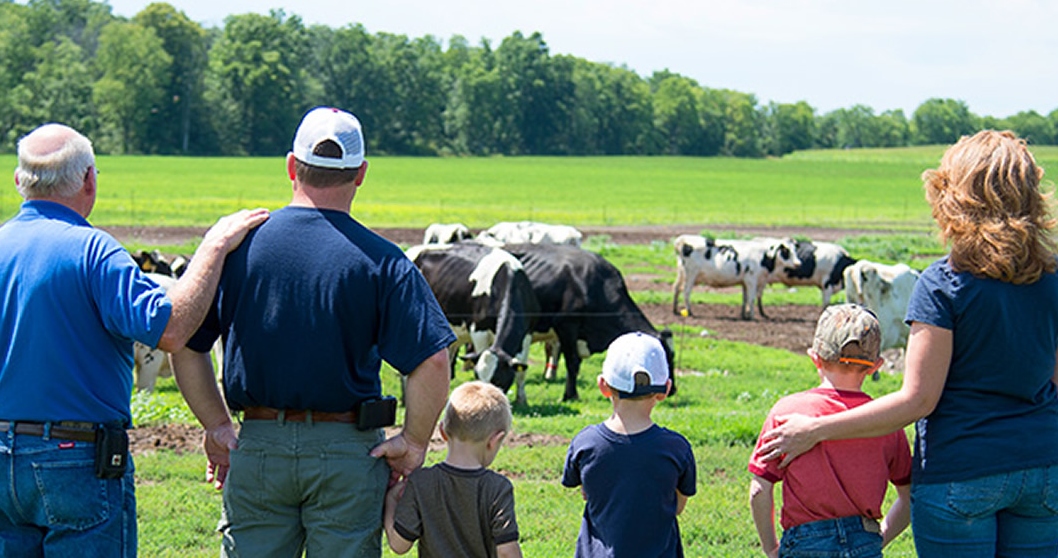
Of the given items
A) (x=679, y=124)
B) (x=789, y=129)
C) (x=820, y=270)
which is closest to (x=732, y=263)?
(x=820, y=270)

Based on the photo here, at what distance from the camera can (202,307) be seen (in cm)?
451

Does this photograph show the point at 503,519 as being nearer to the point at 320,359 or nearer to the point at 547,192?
the point at 320,359

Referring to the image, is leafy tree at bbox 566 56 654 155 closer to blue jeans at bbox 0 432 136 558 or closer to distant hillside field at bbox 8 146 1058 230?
distant hillside field at bbox 8 146 1058 230

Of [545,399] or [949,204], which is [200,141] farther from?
[949,204]

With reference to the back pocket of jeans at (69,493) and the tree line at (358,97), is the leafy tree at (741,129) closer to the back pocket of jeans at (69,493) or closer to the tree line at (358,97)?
the tree line at (358,97)

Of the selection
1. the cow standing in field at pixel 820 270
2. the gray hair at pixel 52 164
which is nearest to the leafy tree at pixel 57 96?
the cow standing in field at pixel 820 270

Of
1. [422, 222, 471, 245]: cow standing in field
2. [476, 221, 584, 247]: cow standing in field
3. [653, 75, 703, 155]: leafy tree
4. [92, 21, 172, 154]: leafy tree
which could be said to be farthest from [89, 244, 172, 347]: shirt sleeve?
[653, 75, 703, 155]: leafy tree

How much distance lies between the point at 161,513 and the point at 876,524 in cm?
521

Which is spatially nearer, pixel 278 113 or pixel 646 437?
pixel 646 437

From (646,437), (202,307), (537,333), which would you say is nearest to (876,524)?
(646,437)

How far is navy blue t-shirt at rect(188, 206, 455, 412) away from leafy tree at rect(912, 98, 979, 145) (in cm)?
8124

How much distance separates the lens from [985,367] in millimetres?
4488

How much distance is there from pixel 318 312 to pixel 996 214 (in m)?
2.48

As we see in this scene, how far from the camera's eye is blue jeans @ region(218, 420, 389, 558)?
4562 mm
